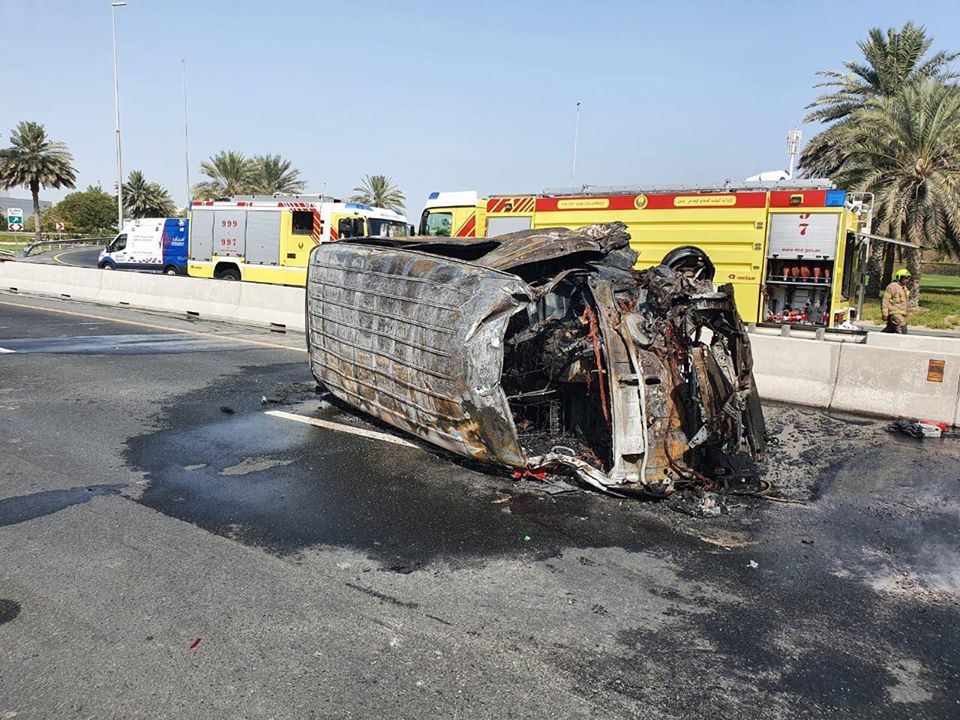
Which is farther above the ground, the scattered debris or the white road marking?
the scattered debris

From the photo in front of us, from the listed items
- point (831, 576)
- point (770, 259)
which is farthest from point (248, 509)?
point (770, 259)

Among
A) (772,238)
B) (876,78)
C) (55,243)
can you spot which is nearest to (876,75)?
(876,78)

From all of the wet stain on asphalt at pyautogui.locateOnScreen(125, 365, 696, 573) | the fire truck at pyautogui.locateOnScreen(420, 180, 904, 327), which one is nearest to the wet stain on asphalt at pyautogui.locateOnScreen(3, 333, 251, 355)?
the wet stain on asphalt at pyautogui.locateOnScreen(125, 365, 696, 573)

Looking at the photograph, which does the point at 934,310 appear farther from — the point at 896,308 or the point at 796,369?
the point at 796,369

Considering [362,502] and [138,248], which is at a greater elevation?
[138,248]

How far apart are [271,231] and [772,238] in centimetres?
1432

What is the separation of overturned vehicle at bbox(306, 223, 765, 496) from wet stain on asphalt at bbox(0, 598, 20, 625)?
9.43 ft

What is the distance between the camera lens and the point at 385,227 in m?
21.6

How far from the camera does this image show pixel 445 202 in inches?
718

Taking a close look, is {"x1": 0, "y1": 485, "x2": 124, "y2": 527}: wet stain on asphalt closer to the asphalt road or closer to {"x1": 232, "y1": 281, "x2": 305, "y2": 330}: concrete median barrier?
the asphalt road

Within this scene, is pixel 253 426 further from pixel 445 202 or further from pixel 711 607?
pixel 445 202

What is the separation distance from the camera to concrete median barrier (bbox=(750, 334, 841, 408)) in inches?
341

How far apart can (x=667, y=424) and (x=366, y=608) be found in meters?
2.65

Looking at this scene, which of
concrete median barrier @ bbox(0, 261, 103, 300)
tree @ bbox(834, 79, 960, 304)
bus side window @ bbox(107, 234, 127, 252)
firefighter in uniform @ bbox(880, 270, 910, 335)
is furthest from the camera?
bus side window @ bbox(107, 234, 127, 252)
